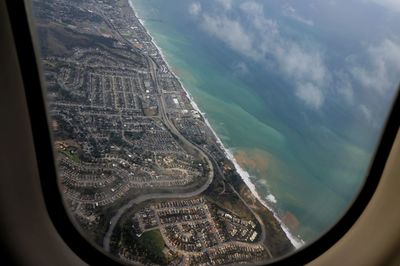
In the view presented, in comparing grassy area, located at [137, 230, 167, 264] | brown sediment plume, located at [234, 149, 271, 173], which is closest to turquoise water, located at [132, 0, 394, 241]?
brown sediment plume, located at [234, 149, 271, 173]

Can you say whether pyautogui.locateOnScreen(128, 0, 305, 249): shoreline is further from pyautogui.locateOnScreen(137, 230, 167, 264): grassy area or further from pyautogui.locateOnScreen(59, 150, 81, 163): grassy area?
pyautogui.locateOnScreen(59, 150, 81, 163): grassy area

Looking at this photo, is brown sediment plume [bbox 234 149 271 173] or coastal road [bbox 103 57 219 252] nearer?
coastal road [bbox 103 57 219 252]

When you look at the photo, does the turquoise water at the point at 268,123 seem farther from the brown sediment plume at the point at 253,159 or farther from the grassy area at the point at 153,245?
the grassy area at the point at 153,245

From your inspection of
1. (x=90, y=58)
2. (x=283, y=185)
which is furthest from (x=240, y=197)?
(x=90, y=58)

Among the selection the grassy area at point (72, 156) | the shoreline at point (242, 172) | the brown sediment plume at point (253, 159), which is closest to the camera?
the grassy area at point (72, 156)

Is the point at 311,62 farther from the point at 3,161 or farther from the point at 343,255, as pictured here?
the point at 3,161

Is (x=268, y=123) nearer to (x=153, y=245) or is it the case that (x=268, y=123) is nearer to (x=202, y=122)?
(x=202, y=122)

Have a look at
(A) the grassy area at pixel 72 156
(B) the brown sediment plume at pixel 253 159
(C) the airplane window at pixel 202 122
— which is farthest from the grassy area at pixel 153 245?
(B) the brown sediment plume at pixel 253 159
